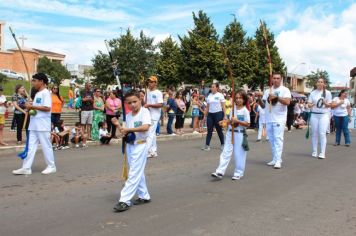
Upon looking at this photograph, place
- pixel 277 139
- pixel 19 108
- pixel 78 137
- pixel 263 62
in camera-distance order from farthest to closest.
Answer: pixel 263 62 → pixel 78 137 → pixel 19 108 → pixel 277 139

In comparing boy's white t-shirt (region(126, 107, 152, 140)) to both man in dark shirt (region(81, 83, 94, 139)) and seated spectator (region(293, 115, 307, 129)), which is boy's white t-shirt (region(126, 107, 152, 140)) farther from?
seated spectator (region(293, 115, 307, 129))

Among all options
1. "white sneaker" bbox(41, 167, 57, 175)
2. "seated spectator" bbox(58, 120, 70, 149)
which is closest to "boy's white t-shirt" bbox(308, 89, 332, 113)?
"white sneaker" bbox(41, 167, 57, 175)

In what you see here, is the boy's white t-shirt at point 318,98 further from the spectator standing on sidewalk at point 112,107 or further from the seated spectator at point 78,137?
the seated spectator at point 78,137

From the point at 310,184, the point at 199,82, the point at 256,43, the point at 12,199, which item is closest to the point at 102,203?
the point at 12,199

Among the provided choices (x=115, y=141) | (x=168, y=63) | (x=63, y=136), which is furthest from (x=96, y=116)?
(x=168, y=63)

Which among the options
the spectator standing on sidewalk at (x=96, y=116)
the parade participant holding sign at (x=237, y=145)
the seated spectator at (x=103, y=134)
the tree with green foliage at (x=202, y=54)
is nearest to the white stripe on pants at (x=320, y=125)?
the parade participant holding sign at (x=237, y=145)

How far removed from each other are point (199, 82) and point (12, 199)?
36.5m

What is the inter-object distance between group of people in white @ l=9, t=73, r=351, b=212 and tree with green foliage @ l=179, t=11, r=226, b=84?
2686 cm

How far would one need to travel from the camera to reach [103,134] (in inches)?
523

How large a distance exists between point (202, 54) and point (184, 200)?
3495 centimetres

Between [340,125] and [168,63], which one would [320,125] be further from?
[168,63]

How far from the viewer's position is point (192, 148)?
12.9m

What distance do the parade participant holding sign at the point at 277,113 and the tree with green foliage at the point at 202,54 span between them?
103 feet

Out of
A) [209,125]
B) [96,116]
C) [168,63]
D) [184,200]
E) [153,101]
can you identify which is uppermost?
[168,63]
